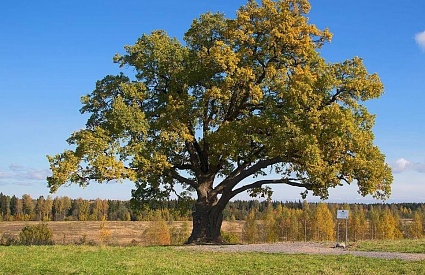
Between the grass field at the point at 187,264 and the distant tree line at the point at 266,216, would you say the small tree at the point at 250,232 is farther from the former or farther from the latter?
Result: the grass field at the point at 187,264

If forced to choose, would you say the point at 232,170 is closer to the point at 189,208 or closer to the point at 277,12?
the point at 189,208

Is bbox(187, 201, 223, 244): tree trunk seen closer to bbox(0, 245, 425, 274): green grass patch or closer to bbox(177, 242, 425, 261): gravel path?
bbox(177, 242, 425, 261): gravel path

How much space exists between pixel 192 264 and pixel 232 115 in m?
14.3

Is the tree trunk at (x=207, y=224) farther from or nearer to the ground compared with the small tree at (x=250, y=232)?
farther from the ground

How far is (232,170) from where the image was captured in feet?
102

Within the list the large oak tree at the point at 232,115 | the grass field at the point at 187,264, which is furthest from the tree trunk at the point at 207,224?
the grass field at the point at 187,264

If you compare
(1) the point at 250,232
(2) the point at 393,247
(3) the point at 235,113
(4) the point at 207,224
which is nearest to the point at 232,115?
(3) the point at 235,113

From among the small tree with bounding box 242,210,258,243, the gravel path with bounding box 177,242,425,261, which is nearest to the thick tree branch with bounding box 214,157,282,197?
the gravel path with bounding box 177,242,425,261

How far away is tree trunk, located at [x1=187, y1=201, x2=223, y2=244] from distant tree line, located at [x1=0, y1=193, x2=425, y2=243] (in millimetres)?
3058

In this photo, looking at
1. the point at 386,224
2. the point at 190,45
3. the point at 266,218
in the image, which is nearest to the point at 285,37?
the point at 190,45

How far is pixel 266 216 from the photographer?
10706 cm

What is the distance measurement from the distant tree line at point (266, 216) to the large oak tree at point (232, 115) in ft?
11.0

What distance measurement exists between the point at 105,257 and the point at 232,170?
14135 mm

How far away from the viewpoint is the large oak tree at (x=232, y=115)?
25.0 m
